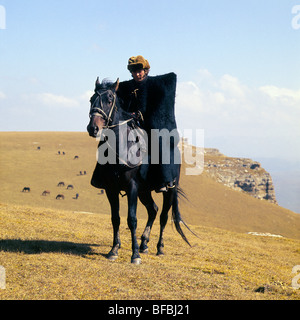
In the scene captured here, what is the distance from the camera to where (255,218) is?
70.2 meters

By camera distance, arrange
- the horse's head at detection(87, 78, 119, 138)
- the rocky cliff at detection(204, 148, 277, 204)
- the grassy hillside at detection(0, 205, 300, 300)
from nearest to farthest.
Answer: the grassy hillside at detection(0, 205, 300, 300), the horse's head at detection(87, 78, 119, 138), the rocky cliff at detection(204, 148, 277, 204)

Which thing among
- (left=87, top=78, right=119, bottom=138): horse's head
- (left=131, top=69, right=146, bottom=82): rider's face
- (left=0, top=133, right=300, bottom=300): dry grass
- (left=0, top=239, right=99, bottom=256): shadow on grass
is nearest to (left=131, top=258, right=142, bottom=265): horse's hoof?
(left=0, top=133, right=300, bottom=300): dry grass

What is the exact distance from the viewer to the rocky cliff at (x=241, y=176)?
119875mm

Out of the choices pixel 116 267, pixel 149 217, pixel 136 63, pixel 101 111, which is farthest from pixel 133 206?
pixel 136 63

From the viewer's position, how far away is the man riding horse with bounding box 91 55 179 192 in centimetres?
995

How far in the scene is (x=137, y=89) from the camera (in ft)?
32.6

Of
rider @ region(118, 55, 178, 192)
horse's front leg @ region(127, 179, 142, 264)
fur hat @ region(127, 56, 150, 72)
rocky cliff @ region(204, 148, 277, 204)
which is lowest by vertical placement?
rocky cliff @ region(204, 148, 277, 204)

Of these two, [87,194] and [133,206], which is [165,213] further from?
[87,194]

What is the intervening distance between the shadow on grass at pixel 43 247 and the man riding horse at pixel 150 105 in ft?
6.85

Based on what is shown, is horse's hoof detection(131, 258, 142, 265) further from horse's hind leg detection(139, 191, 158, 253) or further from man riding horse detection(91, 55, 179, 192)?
man riding horse detection(91, 55, 179, 192)

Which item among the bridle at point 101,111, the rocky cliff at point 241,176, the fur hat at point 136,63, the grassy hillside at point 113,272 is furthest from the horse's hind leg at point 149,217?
the rocky cliff at point 241,176

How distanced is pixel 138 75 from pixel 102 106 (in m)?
2.14
